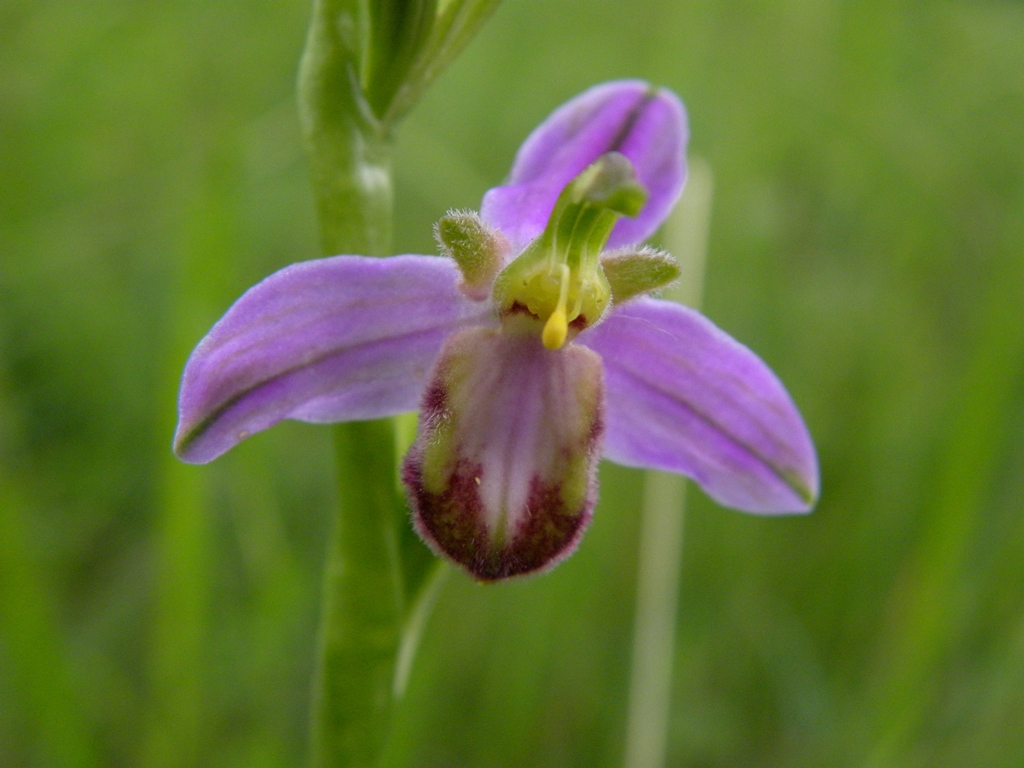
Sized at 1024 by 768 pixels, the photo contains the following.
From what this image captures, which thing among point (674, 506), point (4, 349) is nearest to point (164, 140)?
point (4, 349)

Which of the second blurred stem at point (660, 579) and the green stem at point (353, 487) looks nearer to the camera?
the green stem at point (353, 487)

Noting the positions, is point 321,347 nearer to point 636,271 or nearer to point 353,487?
point 353,487

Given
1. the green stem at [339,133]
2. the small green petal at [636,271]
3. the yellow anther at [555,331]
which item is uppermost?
the green stem at [339,133]

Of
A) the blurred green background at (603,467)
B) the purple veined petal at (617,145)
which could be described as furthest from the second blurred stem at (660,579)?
the purple veined petal at (617,145)

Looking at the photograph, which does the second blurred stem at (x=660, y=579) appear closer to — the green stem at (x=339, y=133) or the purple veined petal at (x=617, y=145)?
the purple veined petal at (x=617, y=145)

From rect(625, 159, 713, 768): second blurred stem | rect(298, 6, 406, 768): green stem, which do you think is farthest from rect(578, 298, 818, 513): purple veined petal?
rect(625, 159, 713, 768): second blurred stem

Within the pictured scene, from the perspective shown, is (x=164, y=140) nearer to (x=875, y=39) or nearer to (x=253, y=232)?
(x=253, y=232)
